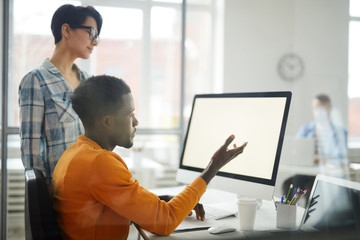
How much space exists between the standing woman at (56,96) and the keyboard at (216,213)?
48cm

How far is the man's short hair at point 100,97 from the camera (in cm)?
84

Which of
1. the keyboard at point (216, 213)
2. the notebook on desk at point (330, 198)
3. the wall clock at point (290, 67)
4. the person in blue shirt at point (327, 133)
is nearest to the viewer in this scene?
the notebook on desk at point (330, 198)

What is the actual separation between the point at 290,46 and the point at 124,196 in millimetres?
2862

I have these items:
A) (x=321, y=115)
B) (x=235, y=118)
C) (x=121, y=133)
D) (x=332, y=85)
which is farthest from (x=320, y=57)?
(x=121, y=133)

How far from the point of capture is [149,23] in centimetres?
267

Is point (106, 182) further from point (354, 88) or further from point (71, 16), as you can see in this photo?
point (354, 88)

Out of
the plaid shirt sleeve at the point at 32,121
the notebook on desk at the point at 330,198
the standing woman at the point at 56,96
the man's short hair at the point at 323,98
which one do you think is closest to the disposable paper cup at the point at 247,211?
the notebook on desk at the point at 330,198

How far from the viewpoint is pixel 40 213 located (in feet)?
2.37

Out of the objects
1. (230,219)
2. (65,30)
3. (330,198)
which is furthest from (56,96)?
(330,198)

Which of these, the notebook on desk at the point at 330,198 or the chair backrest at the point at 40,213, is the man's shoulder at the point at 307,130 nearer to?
the notebook on desk at the point at 330,198

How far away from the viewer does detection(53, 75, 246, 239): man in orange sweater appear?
76 cm

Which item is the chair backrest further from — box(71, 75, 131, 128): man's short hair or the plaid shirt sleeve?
the plaid shirt sleeve

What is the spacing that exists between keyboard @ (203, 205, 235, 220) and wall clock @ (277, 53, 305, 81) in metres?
2.42

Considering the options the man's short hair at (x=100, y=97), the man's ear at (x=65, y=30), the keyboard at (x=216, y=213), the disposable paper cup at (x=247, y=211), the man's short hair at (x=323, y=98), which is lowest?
the keyboard at (x=216, y=213)
